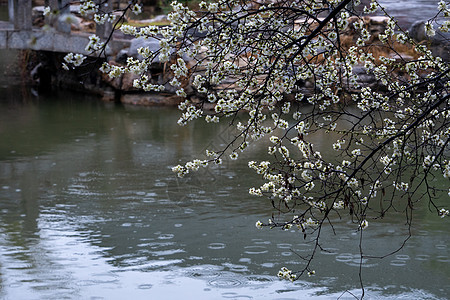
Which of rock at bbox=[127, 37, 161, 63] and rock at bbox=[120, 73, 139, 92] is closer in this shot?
rock at bbox=[127, 37, 161, 63]

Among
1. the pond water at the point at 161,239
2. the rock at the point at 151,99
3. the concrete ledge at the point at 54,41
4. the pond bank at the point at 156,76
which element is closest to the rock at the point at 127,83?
the pond bank at the point at 156,76

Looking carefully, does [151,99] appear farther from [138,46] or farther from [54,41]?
[54,41]

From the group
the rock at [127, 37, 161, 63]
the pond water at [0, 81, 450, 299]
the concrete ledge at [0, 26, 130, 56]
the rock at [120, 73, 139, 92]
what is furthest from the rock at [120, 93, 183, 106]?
the pond water at [0, 81, 450, 299]

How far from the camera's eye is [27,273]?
19.4 feet

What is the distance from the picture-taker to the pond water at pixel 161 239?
5637 mm

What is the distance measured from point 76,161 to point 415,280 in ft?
18.1

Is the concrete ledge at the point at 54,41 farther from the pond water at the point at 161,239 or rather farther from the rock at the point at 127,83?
the pond water at the point at 161,239

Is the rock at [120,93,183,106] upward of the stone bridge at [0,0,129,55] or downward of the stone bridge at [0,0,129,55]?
downward

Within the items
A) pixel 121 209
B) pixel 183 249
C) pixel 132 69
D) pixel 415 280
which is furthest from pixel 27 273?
pixel 415 280

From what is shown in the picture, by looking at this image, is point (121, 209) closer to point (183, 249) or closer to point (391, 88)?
point (183, 249)

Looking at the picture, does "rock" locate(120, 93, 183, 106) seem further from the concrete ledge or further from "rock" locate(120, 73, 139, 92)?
the concrete ledge

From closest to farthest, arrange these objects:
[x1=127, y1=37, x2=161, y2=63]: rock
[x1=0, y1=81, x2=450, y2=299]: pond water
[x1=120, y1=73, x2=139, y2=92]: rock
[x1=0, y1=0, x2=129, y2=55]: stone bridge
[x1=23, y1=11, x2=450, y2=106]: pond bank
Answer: [x1=0, y1=81, x2=450, y2=299]: pond water
[x1=0, y1=0, x2=129, y2=55]: stone bridge
[x1=127, y1=37, x2=161, y2=63]: rock
[x1=23, y1=11, x2=450, y2=106]: pond bank
[x1=120, y1=73, x2=139, y2=92]: rock

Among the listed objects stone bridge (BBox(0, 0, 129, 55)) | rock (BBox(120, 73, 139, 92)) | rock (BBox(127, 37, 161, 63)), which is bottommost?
rock (BBox(120, 73, 139, 92))

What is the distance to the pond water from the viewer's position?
5.64 meters
